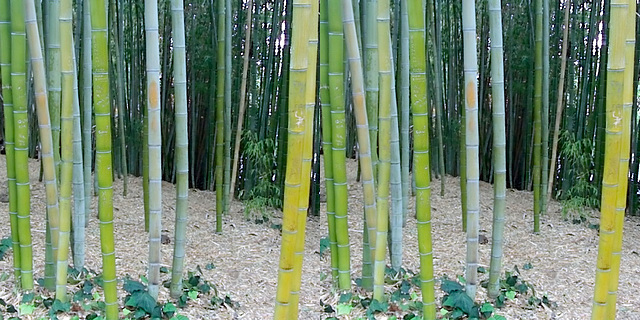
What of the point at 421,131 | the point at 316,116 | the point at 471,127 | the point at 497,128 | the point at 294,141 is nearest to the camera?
the point at 294,141

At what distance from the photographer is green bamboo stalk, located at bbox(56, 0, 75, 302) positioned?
1.69 m

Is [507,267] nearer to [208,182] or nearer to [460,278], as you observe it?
[460,278]

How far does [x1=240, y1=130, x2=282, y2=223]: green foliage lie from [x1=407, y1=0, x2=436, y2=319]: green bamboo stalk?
5.52 feet

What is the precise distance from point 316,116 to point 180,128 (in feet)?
1.68

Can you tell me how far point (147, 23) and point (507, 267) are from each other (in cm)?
203

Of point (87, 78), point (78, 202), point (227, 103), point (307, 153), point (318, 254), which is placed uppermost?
point (87, 78)

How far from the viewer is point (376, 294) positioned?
2.05m

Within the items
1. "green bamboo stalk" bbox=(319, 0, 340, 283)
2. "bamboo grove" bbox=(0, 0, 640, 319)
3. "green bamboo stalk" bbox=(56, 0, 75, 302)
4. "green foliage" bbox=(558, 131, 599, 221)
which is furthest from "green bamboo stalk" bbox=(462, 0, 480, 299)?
"green foliage" bbox=(558, 131, 599, 221)

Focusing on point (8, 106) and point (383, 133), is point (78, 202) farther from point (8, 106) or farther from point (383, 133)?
point (383, 133)

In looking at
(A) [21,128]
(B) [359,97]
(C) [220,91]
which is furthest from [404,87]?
(A) [21,128]

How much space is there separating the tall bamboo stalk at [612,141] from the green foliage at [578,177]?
2.59 m

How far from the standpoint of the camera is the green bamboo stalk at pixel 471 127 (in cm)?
170

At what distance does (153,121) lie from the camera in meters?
1.80

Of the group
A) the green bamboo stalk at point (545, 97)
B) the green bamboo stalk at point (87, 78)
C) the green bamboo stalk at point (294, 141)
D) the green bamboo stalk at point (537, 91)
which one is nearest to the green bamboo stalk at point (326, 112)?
the green bamboo stalk at point (294, 141)
